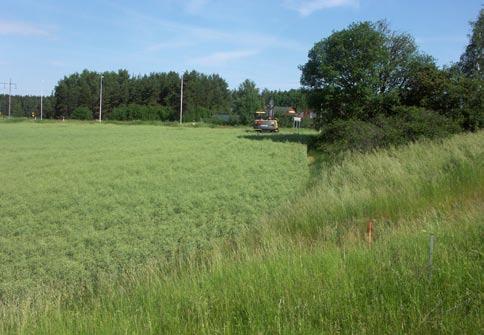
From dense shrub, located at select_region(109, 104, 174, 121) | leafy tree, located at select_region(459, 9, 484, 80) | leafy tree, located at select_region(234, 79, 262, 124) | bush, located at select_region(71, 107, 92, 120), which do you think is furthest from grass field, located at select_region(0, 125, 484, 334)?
bush, located at select_region(71, 107, 92, 120)

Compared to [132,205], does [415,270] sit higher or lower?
higher

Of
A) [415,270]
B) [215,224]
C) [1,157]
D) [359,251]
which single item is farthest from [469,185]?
[1,157]

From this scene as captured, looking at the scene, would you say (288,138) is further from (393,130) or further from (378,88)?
(393,130)

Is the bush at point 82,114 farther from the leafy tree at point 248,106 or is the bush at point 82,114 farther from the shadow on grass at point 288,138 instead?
the shadow on grass at point 288,138

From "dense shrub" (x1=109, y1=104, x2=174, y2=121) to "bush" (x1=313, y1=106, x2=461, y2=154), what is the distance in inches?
4100

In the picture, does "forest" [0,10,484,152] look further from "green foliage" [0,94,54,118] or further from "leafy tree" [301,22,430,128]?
"green foliage" [0,94,54,118]

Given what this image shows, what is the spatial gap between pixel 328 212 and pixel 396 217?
4.69 ft

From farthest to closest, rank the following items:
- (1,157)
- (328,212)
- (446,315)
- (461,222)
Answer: (1,157) → (328,212) → (461,222) → (446,315)

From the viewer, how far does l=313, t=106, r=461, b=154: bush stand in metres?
25.6

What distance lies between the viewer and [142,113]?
130625 millimetres

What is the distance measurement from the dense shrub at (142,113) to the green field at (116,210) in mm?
105770

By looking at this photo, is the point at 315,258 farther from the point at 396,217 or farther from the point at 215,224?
the point at 215,224

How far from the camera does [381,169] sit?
14.9m

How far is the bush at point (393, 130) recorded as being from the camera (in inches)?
1009
